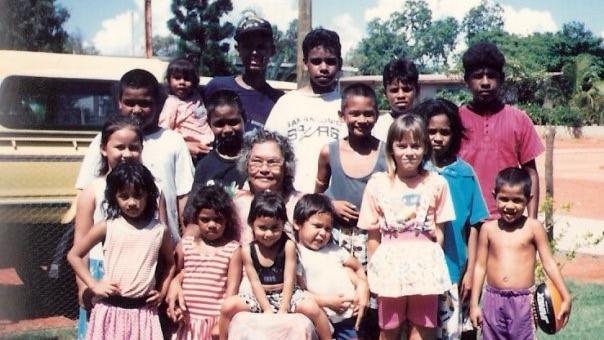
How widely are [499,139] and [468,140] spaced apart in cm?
16

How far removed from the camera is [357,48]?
85688 millimetres

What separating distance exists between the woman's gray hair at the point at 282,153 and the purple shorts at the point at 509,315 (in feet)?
3.88

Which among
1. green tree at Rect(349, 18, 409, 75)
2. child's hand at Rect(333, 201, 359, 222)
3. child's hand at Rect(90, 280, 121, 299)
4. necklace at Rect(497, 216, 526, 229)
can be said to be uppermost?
green tree at Rect(349, 18, 409, 75)

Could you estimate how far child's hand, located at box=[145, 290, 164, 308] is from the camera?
319 centimetres

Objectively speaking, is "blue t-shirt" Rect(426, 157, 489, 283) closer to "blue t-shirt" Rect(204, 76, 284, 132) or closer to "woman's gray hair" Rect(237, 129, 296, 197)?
"woman's gray hair" Rect(237, 129, 296, 197)

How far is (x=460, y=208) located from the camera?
3570 mm

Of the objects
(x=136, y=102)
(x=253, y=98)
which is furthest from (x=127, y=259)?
(x=253, y=98)

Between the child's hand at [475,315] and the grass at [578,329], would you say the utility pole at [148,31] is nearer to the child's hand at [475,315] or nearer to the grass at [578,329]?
the grass at [578,329]

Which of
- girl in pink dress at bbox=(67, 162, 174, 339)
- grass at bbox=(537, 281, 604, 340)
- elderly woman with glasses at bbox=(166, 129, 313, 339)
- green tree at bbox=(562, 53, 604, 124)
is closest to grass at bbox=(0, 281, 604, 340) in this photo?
grass at bbox=(537, 281, 604, 340)

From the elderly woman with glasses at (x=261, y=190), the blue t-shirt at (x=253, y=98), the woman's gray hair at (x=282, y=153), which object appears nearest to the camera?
the elderly woman with glasses at (x=261, y=190)

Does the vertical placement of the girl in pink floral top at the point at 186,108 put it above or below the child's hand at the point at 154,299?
above

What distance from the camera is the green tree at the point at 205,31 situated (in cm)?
3189

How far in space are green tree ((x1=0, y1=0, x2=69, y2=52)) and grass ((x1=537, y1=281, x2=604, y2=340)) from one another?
72.9 feet

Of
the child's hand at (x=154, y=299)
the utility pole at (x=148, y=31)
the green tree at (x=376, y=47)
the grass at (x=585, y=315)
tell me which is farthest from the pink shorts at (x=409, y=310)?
the green tree at (x=376, y=47)
